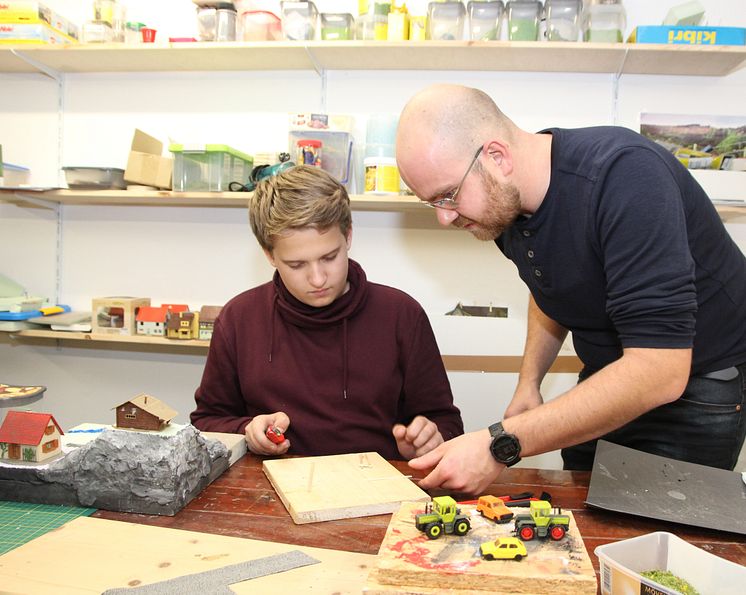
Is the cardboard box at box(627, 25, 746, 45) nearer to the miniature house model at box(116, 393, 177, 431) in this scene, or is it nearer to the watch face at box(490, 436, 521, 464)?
the watch face at box(490, 436, 521, 464)

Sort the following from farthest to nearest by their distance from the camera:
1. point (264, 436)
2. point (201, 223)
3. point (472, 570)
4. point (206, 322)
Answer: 1. point (201, 223)
2. point (206, 322)
3. point (264, 436)
4. point (472, 570)

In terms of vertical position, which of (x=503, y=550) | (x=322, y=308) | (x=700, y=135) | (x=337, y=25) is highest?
(x=337, y=25)

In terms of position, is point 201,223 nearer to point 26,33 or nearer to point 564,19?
point 26,33

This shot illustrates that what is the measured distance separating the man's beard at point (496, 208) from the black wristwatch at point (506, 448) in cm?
47

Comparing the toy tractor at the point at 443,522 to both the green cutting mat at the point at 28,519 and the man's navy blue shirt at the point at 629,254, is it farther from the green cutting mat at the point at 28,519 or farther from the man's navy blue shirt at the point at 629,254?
the green cutting mat at the point at 28,519

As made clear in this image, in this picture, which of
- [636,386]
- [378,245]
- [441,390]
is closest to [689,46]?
[378,245]

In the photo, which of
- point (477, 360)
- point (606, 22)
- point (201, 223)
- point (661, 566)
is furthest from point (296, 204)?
point (606, 22)

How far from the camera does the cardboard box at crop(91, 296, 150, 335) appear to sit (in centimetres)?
286

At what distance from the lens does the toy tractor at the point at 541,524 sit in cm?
95

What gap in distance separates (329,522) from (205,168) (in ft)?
6.37

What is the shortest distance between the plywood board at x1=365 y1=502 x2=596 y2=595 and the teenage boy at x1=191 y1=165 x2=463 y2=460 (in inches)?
26.6

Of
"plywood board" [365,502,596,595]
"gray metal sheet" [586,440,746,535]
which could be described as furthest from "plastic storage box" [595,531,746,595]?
"gray metal sheet" [586,440,746,535]

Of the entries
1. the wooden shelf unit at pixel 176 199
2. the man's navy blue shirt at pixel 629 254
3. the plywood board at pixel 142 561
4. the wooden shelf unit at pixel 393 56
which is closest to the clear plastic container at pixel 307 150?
the wooden shelf unit at pixel 176 199

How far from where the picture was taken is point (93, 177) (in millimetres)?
2785
